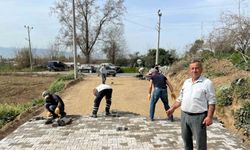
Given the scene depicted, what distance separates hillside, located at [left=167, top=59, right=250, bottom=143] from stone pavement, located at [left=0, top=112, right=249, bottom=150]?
2.10 ft

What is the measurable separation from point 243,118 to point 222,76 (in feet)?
24.5

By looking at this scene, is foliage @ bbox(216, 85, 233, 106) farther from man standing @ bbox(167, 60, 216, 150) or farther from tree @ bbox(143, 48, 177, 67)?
tree @ bbox(143, 48, 177, 67)

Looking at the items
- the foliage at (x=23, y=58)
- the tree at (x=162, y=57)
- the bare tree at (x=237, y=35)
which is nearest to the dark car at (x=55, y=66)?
the foliage at (x=23, y=58)

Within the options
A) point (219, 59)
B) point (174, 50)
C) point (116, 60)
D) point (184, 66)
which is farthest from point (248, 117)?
point (116, 60)

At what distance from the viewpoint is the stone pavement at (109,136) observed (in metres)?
→ 8.36

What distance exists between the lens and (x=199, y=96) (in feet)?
19.8

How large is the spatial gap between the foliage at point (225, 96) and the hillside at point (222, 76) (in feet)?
0.50

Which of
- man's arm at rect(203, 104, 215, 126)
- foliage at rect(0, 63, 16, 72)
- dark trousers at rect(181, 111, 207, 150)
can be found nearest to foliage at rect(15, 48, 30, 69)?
foliage at rect(0, 63, 16, 72)

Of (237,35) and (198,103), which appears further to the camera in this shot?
(237,35)

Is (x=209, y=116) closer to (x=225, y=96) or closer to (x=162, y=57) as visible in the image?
(x=225, y=96)

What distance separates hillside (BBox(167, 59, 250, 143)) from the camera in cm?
1083

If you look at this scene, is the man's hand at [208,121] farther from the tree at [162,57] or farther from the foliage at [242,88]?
the tree at [162,57]

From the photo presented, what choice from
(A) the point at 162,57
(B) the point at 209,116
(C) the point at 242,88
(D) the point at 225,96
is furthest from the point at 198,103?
(A) the point at 162,57

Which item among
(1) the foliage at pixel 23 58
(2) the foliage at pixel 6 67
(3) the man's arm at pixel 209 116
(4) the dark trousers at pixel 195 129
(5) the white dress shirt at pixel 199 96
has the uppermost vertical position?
(5) the white dress shirt at pixel 199 96
